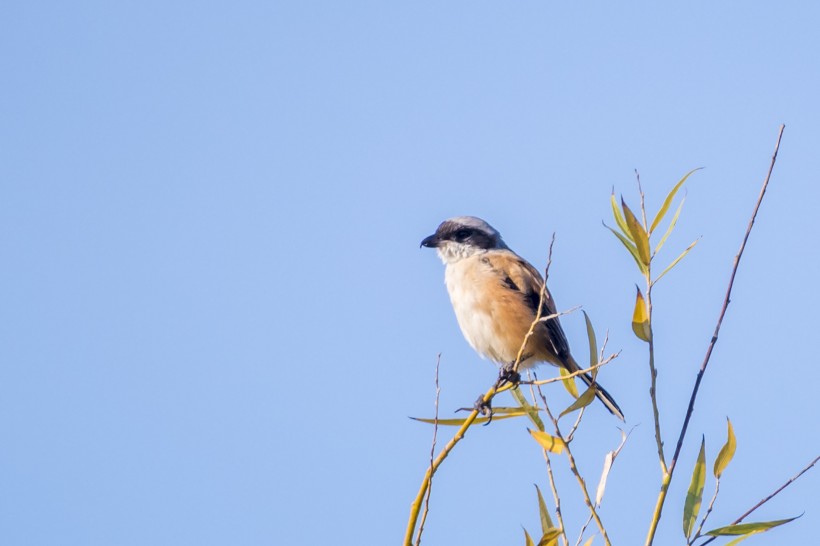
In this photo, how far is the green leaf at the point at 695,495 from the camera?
8.48 feet

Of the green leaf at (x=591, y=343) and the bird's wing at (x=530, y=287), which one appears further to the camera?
the bird's wing at (x=530, y=287)

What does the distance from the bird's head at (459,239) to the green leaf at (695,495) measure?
3.31 m

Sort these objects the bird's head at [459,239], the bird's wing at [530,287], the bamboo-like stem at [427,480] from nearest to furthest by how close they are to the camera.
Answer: the bamboo-like stem at [427,480] → the bird's wing at [530,287] → the bird's head at [459,239]

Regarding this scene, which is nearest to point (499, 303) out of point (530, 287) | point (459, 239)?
point (530, 287)

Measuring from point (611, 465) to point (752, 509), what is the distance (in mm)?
578

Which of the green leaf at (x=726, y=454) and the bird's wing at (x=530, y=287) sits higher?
the bird's wing at (x=530, y=287)

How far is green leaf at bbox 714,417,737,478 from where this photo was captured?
268 cm

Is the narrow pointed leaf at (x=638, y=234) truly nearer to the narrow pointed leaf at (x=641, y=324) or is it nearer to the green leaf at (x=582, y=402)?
the narrow pointed leaf at (x=641, y=324)

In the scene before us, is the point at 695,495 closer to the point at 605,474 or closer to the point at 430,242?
the point at 605,474

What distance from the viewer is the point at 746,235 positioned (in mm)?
2254

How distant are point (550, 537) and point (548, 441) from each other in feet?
1.33

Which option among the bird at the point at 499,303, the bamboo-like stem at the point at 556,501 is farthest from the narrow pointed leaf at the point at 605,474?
the bird at the point at 499,303

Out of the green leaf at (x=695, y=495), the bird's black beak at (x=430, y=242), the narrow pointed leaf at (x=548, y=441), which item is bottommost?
the green leaf at (x=695, y=495)

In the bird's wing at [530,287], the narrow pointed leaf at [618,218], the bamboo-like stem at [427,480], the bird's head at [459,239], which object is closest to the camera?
the bamboo-like stem at [427,480]
